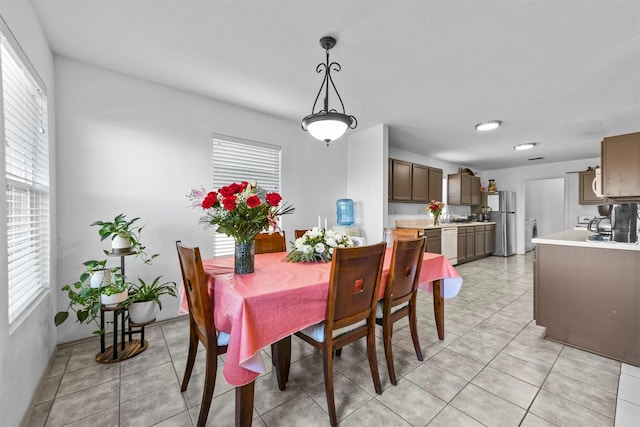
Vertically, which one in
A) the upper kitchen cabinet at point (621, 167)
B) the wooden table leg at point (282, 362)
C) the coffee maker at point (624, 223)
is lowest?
the wooden table leg at point (282, 362)

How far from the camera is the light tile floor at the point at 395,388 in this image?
4.82ft

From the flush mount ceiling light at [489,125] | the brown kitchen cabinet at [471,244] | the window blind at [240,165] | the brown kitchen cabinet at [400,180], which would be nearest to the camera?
the window blind at [240,165]

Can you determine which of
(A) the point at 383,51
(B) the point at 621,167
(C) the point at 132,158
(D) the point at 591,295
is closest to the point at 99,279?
(C) the point at 132,158

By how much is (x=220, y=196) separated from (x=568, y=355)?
117 inches

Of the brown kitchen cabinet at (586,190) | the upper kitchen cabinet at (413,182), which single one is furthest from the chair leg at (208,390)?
the brown kitchen cabinet at (586,190)

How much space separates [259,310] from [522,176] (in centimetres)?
832

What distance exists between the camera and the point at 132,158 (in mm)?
2557

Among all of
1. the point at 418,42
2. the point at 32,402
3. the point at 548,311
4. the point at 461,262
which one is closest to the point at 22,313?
the point at 32,402

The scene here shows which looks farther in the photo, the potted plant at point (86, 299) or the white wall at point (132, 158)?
the white wall at point (132, 158)

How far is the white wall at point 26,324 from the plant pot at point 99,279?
281 mm

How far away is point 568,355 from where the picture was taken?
6.97 feet

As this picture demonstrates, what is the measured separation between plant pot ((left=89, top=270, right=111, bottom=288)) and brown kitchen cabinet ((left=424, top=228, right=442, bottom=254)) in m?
4.48

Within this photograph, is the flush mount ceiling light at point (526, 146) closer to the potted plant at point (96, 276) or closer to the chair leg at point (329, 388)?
the chair leg at point (329, 388)

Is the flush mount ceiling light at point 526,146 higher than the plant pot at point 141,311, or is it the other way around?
the flush mount ceiling light at point 526,146
